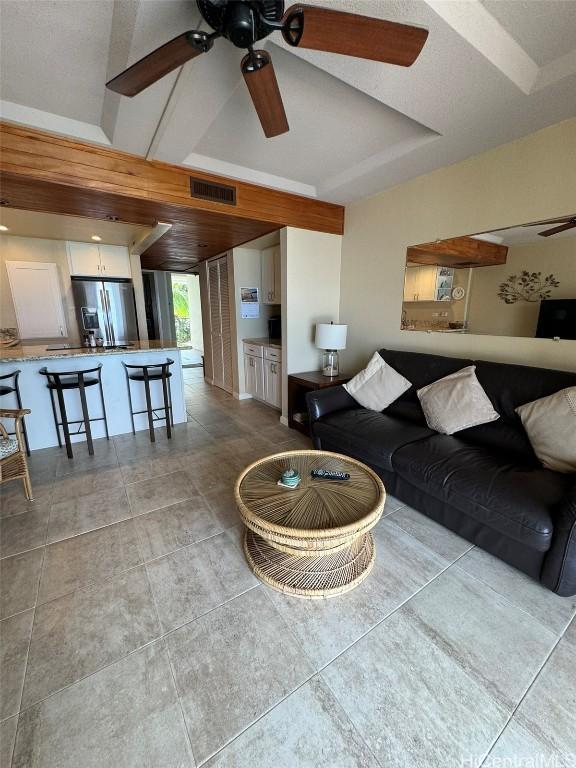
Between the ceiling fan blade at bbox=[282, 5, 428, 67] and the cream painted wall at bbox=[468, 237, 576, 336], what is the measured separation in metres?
1.66

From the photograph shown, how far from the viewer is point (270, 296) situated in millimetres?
4559

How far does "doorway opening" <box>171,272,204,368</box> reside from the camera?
870cm

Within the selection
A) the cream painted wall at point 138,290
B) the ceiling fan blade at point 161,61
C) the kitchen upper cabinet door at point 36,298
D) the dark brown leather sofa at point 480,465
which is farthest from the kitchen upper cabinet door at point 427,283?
the kitchen upper cabinet door at point 36,298

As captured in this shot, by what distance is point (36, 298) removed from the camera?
4672mm

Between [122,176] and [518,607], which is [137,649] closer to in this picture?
[518,607]

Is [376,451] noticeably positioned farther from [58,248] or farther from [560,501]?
[58,248]

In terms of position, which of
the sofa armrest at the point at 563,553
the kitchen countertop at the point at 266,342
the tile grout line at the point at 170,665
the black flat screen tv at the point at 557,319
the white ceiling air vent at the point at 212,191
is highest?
the white ceiling air vent at the point at 212,191

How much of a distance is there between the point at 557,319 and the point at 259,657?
2687mm

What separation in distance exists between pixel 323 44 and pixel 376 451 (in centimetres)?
211

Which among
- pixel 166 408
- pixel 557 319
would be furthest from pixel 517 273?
pixel 166 408

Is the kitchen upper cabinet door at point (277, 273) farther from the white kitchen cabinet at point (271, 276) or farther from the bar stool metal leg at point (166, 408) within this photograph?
the bar stool metal leg at point (166, 408)

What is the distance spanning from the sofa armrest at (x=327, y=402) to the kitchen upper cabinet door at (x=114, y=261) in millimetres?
4206

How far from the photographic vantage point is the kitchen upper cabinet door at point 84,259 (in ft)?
15.5

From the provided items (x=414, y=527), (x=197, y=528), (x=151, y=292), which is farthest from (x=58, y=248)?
(x=414, y=527)
